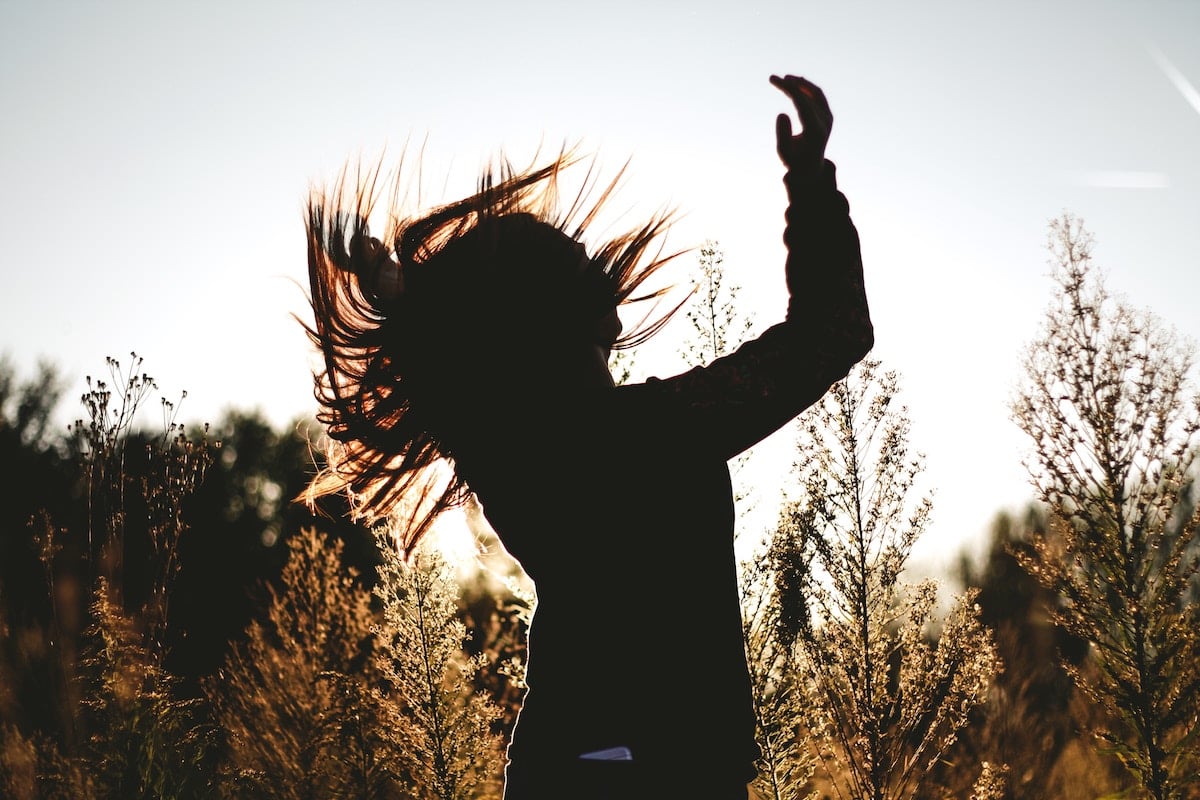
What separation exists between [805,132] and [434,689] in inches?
385

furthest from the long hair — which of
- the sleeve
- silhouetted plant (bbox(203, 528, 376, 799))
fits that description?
silhouetted plant (bbox(203, 528, 376, 799))

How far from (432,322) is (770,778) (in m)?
7.08

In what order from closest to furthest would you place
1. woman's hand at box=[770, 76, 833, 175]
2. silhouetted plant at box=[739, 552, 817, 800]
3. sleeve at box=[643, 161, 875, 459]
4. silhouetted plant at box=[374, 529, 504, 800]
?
sleeve at box=[643, 161, 875, 459]
woman's hand at box=[770, 76, 833, 175]
silhouetted plant at box=[739, 552, 817, 800]
silhouetted plant at box=[374, 529, 504, 800]

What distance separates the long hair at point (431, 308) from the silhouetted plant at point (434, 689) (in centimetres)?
815

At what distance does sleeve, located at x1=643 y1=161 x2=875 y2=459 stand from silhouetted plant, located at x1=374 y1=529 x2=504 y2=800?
29.6ft

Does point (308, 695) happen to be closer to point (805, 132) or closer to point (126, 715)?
point (126, 715)

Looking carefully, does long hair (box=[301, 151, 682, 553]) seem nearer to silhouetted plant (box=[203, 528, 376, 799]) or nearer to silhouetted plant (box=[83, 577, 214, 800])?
silhouetted plant (box=[83, 577, 214, 800])

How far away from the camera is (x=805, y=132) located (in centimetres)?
120

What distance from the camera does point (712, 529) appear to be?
1170 millimetres

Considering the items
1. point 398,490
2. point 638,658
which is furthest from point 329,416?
point 638,658

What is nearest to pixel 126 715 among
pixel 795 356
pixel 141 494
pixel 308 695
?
pixel 141 494

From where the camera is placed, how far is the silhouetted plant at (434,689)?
31.8 ft

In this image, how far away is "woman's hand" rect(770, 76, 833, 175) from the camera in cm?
120

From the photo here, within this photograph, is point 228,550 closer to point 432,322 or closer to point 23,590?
point 23,590
